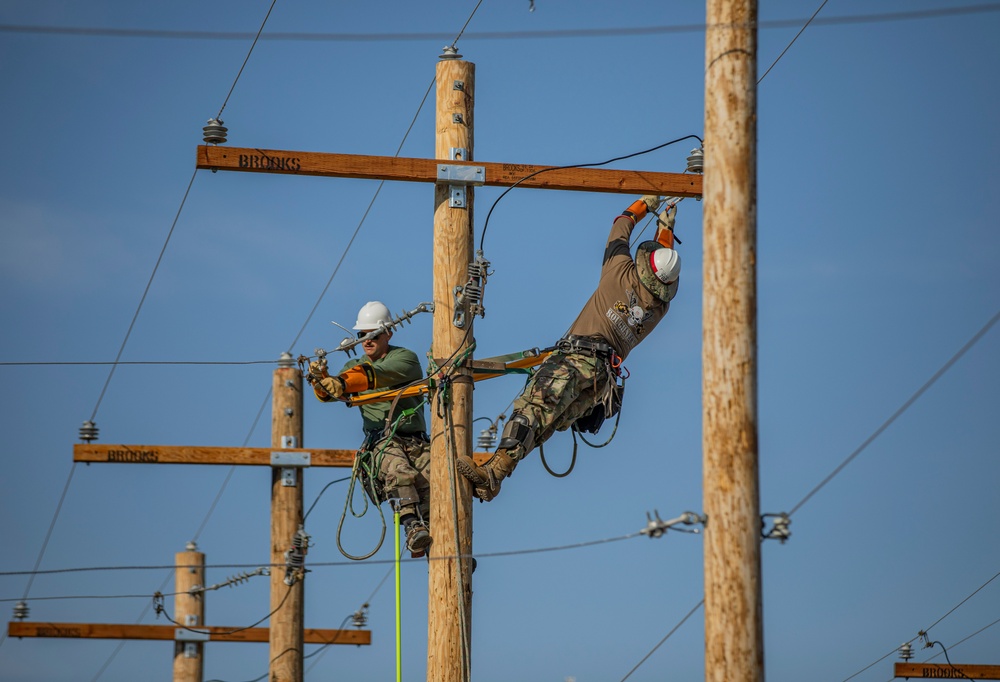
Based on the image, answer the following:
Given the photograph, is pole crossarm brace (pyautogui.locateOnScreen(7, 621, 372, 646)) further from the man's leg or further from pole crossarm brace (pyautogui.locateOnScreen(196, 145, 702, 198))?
pole crossarm brace (pyautogui.locateOnScreen(196, 145, 702, 198))

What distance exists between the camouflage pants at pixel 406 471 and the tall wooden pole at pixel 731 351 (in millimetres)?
4111

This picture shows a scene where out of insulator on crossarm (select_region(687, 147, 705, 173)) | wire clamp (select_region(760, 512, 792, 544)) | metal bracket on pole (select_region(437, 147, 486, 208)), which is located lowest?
wire clamp (select_region(760, 512, 792, 544))

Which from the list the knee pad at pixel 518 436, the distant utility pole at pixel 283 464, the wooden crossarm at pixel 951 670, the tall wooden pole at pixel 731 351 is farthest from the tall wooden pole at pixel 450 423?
the wooden crossarm at pixel 951 670

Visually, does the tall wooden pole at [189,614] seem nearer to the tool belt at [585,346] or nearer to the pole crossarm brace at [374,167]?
the tool belt at [585,346]

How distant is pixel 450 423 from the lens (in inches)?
413

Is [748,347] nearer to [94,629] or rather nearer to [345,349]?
[345,349]

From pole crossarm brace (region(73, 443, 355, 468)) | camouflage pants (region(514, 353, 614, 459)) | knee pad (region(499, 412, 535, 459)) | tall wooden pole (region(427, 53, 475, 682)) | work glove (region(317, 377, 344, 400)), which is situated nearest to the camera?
Result: tall wooden pole (region(427, 53, 475, 682))

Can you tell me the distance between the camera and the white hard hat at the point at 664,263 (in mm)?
11320

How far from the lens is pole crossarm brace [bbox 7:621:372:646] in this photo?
1773 centimetres

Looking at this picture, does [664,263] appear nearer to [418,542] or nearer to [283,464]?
[418,542]

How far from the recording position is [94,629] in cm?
1873

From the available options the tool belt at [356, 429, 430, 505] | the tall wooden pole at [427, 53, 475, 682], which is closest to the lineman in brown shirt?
the tall wooden pole at [427, 53, 475, 682]

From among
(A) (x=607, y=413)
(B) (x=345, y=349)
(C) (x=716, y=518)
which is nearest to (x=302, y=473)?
(B) (x=345, y=349)

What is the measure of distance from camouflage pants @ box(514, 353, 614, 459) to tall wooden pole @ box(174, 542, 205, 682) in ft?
24.0
